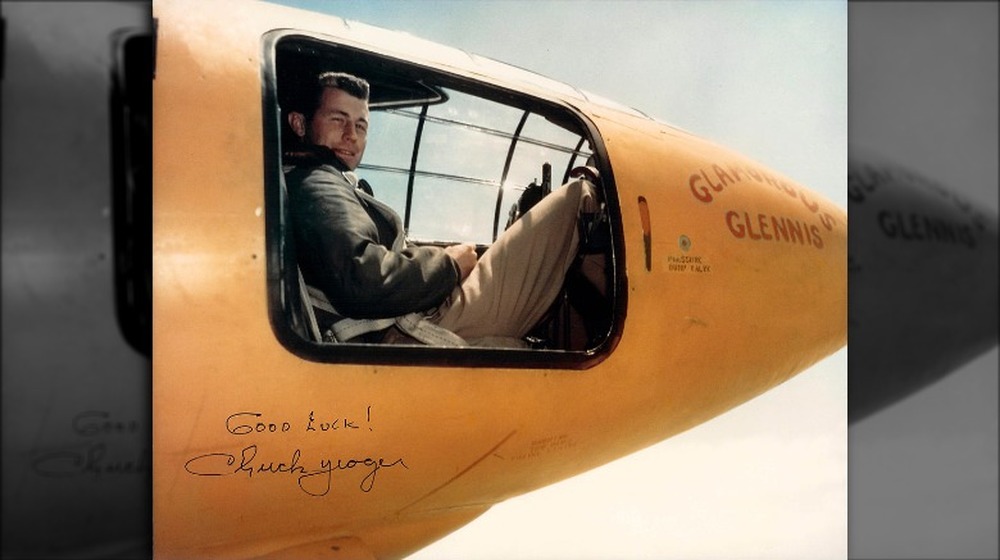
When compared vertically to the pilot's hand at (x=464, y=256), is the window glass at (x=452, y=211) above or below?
above

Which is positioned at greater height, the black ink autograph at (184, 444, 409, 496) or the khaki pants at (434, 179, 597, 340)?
the khaki pants at (434, 179, 597, 340)

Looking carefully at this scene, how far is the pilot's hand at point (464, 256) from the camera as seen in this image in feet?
5.69

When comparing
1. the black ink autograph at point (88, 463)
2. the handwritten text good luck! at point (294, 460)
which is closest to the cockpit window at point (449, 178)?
the handwritten text good luck! at point (294, 460)

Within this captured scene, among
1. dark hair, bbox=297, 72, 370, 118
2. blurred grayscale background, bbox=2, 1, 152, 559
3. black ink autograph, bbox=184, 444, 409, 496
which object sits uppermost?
dark hair, bbox=297, 72, 370, 118

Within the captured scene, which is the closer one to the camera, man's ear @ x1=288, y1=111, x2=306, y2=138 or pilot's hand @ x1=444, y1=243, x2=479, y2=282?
man's ear @ x1=288, y1=111, x2=306, y2=138

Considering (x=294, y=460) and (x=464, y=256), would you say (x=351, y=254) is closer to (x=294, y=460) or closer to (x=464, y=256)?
(x=464, y=256)

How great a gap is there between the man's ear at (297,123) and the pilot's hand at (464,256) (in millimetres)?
423

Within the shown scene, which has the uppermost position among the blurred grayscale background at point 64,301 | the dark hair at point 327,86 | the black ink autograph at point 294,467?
the dark hair at point 327,86

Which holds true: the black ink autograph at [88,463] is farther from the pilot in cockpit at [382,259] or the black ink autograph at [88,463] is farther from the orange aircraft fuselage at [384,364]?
the pilot in cockpit at [382,259]

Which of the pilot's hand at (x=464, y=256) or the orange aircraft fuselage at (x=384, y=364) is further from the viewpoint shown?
the pilot's hand at (x=464, y=256)

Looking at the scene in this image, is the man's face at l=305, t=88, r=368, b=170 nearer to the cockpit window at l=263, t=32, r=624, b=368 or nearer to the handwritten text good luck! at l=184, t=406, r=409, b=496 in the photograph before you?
the cockpit window at l=263, t=32, r=624, b=368

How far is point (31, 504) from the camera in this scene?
1634mm

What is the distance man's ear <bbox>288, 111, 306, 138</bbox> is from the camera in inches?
64.3

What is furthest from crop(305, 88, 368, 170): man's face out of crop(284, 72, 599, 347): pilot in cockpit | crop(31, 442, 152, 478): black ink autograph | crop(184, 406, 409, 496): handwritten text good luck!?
crop(31, 442, 152, 478): black ink autograph
